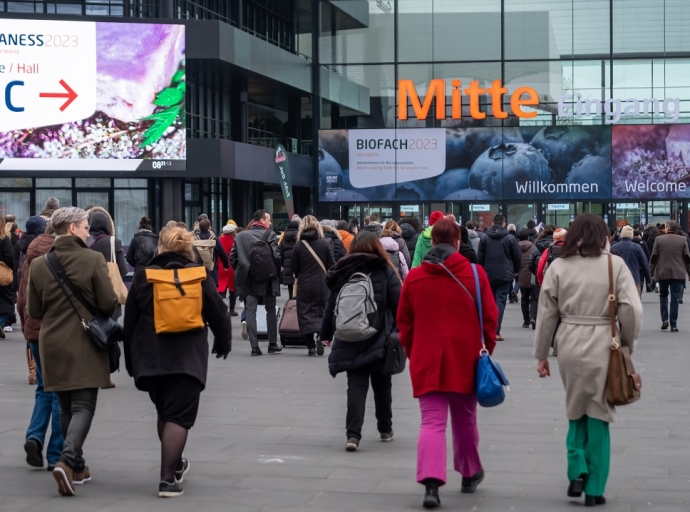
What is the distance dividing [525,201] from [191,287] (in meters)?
35.3

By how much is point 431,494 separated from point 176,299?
186 cm

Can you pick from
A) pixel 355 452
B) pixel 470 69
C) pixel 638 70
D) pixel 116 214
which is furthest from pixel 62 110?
pixel 355 452

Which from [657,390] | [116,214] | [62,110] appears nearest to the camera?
[657,390]

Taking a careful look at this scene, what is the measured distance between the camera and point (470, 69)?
42.9 metres

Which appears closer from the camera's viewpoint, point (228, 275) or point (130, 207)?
point (228, 275)

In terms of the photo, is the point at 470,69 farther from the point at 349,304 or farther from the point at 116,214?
the point at 349,304

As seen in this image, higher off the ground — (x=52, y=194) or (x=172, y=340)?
(x=52, y=194)

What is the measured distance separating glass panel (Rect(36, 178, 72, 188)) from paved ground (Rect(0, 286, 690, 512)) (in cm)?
2480

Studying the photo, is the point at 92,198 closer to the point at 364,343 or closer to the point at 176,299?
the point at 364,343

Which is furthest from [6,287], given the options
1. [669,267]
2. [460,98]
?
[460,98]

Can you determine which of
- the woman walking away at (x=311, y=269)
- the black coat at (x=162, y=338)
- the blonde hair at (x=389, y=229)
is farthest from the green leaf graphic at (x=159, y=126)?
the black coat at (x=162, y=338)

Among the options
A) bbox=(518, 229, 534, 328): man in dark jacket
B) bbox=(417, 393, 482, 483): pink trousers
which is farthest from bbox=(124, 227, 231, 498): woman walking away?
bbox=(518, 229, 534, 328): man in dark jacket

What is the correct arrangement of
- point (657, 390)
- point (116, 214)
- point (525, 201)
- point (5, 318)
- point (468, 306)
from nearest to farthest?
point (468, 306) < point (657, 390) < point (5, 318) < point (116, 214) < point (525, 201)

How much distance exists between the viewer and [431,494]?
22.6 ft
